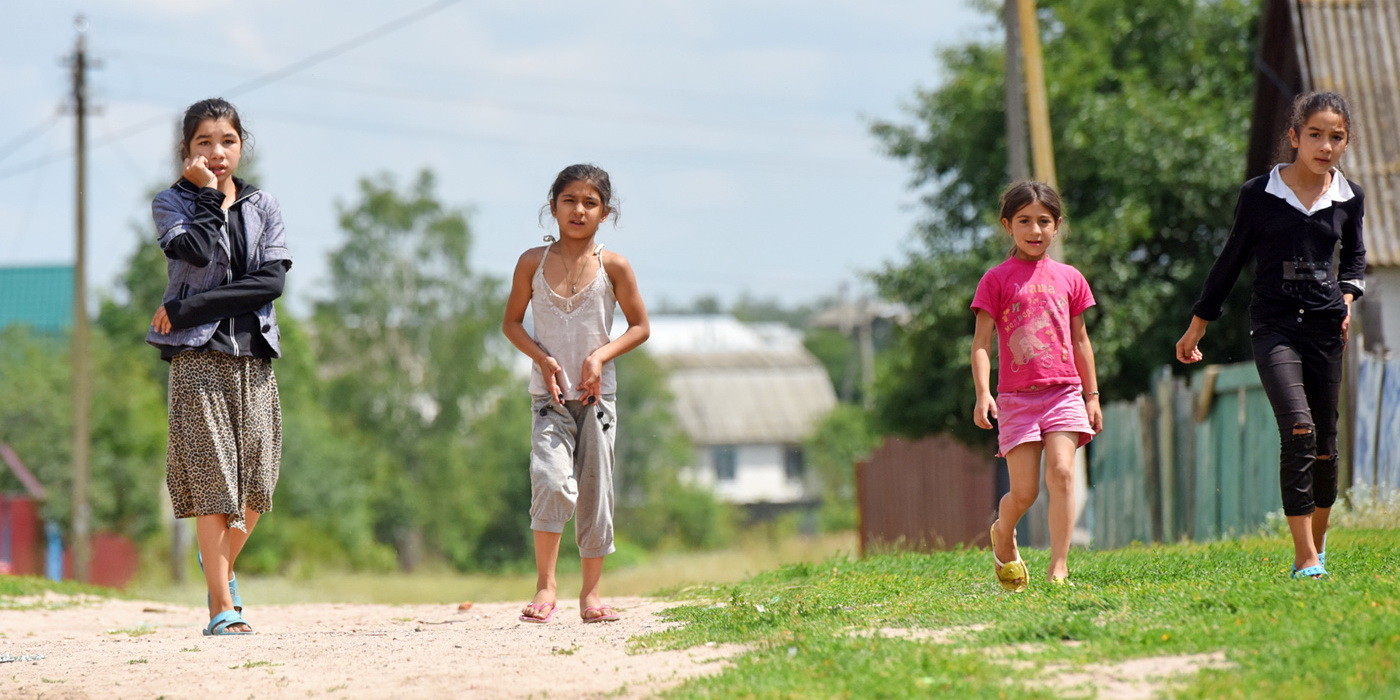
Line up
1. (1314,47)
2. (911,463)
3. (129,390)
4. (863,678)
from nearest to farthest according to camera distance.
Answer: (863,678) → (1314,47) → (911,463) → (129,390)

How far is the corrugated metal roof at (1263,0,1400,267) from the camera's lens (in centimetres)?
1471

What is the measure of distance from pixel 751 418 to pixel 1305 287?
232 ft

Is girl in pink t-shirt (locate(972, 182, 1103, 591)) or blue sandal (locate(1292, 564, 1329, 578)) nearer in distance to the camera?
blue sandal (locate(1292, 564, 1329, 578))

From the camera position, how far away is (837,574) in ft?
25.6

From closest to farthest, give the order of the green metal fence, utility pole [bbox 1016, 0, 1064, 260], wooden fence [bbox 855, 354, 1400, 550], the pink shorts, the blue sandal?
the blue sandal
the pink shorts
wooden fence [bbox 855, 354, 1400, 550]
the green metal fence
utility pole [bbox 1016, 0, 1064, 260]

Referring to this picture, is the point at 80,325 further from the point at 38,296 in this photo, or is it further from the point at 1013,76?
the point at 38,296

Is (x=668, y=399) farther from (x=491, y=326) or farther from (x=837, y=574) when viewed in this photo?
(x=837, y=574)

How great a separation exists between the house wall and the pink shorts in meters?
68.5

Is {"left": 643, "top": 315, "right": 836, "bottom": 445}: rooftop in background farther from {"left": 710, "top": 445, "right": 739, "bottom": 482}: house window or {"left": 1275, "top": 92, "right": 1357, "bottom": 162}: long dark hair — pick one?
{"left": 1275, "top": 92, "right": 1357, "bottom": 162}: long dark hair

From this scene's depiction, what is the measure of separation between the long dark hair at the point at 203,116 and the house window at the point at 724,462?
69022 millimetres

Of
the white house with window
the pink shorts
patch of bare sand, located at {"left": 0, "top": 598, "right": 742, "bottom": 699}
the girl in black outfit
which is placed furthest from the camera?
the white house with window

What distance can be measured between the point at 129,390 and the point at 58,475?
2.28 metres

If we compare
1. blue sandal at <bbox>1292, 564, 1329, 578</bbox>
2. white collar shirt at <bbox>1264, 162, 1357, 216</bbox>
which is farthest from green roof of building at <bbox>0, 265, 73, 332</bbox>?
blue sandal at <bbox>1292, 564, 1329, 578</bbox>

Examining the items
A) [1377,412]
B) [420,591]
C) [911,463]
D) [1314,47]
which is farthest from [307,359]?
[1377,412]
